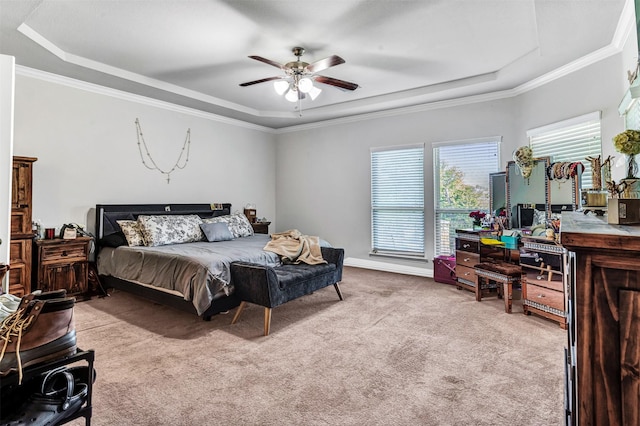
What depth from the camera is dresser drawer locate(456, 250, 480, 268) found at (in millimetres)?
4229

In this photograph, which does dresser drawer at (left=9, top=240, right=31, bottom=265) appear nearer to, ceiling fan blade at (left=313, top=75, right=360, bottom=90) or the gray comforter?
the gray comforter

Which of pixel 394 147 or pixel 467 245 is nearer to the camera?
pixel 467 245

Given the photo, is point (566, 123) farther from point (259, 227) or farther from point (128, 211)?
point (128, 211)

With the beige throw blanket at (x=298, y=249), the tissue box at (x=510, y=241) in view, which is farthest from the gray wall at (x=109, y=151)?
the tissue box at (x=510, y=241)

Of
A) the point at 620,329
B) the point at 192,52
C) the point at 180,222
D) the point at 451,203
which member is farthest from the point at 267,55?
the point at 620,329

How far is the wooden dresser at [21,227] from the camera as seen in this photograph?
135 inches

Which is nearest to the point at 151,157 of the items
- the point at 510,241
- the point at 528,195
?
the point at 510,241

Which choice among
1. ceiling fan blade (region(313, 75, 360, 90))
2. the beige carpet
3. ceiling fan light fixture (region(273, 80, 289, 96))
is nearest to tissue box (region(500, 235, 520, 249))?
the beige carpet

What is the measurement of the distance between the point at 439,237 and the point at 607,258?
4523 mm

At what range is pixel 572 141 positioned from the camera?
370cm

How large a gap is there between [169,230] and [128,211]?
2.56ft

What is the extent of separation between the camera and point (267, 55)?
3.67 meters

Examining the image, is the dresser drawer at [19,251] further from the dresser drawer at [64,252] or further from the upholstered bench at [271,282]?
the upholstered bench at [271,282]

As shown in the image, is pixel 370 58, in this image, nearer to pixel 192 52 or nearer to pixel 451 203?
pixel 192 52
